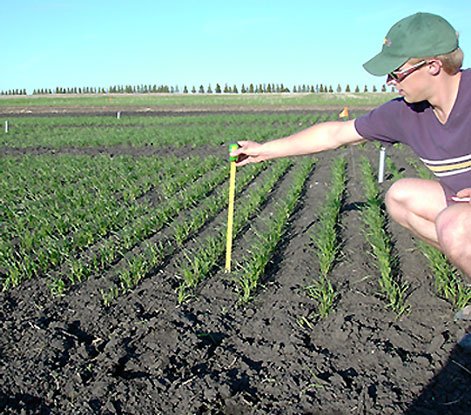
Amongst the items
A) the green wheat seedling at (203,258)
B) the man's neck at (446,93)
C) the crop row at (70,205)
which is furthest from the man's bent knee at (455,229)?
the crop row at (70,205)

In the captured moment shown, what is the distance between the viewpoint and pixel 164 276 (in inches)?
146

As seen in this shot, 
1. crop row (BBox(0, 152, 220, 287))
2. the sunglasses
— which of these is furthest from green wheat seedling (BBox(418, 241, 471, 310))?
crop row (BBox(0, 152, 220, 287))

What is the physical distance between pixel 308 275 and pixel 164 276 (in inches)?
43.2

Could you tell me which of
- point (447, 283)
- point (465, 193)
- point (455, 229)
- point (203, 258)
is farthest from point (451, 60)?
point (203, 258)

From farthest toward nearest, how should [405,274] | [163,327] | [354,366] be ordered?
[405,274], [163,327], [354,366]

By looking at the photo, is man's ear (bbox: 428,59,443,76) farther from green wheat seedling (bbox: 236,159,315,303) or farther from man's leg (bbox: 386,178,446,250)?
green wheat seedling (bbox: 236,159,315,303)

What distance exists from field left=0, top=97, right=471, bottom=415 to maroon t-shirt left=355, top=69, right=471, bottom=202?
0.83 m

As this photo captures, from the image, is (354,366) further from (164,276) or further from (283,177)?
(283,177)

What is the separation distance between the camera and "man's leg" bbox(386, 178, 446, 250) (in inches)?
118

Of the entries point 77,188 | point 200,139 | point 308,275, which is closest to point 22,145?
point 200,139

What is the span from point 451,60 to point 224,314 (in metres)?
1.95

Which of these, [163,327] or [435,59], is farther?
[163,327]

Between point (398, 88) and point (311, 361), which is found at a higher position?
point (398, 88)

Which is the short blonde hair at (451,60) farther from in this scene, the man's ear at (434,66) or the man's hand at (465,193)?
the man's hand at (465,193)
